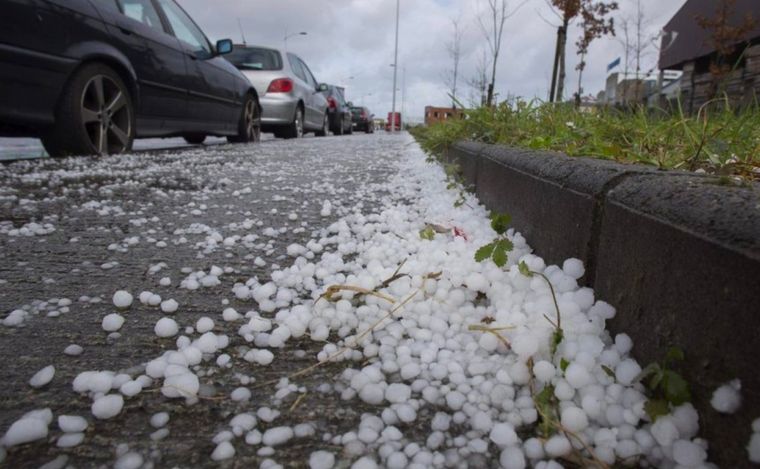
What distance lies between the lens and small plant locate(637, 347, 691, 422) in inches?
28.0

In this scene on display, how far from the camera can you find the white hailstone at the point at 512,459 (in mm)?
729

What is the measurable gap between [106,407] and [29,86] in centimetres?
305

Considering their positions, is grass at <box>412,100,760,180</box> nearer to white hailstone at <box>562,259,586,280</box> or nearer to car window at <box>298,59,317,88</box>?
white hailstone at <box>562,259,586,280</box>

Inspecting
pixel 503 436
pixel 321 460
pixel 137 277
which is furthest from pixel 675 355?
pixel 137 277

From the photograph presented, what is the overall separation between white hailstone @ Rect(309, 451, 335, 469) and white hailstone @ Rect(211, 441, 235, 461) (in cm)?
12

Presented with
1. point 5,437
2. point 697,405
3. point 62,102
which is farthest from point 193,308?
point 62,102

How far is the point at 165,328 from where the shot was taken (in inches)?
42.4

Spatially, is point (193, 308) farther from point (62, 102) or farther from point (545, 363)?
point (62, 102)

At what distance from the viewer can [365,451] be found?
77 cm

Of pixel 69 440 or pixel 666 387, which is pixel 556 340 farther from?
pixel 69 440

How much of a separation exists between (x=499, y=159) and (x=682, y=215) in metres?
1.30

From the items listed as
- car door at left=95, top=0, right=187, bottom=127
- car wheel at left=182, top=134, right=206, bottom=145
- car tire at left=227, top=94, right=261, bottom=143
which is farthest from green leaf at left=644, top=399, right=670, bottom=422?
car wheel at left=182, top=134, right=206, bottom=145

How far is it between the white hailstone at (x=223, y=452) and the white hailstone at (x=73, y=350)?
1.40 feet

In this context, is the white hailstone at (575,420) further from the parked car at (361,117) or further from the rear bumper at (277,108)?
the parked car at (361,117)
